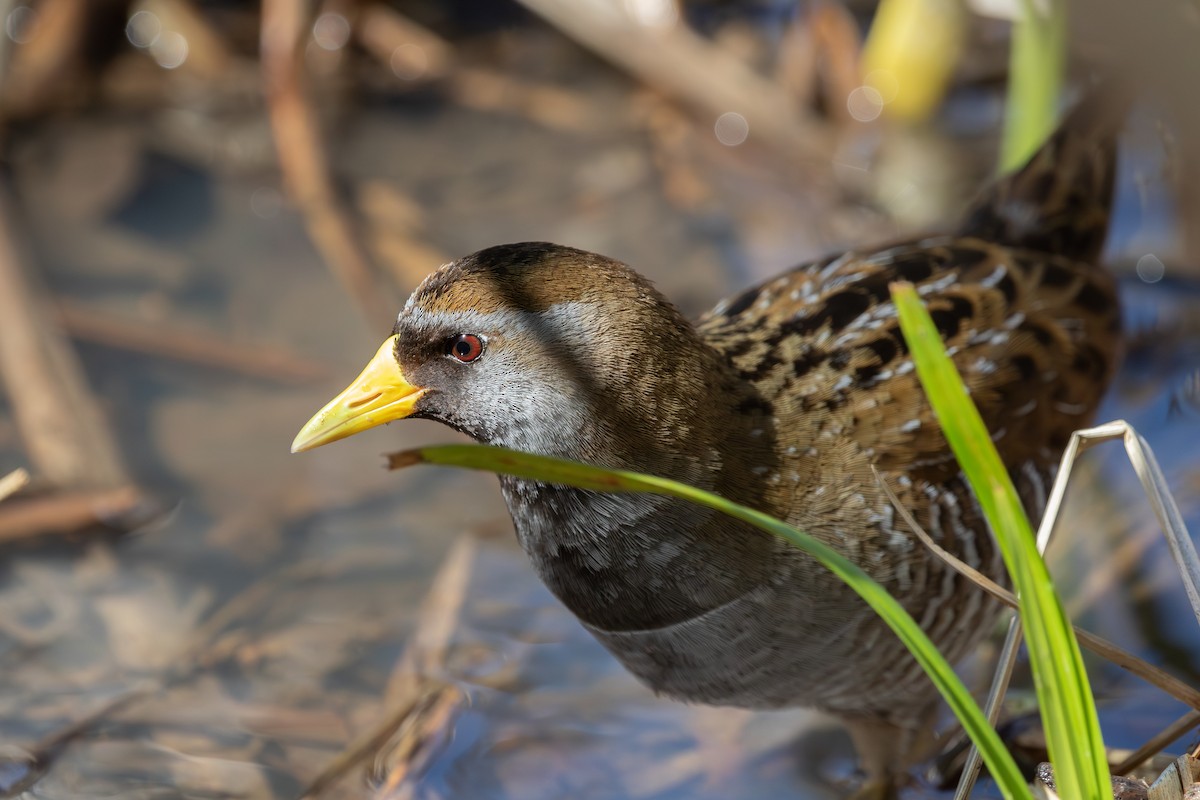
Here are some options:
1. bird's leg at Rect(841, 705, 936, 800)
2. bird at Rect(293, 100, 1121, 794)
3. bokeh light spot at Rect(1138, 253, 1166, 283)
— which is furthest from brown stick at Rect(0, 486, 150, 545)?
bokeh light spot at Rect(1138, 253, 1166, 283)

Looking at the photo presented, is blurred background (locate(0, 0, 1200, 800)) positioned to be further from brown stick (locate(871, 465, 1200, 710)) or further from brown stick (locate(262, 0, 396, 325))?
brown stick (locate(871, 465, 1200, 710))

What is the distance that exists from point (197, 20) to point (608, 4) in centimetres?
164

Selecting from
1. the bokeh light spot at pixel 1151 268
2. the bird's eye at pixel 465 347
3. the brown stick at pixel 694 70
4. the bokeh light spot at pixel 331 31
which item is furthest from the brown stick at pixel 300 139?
the bokeh light spot at pixel 1151 268

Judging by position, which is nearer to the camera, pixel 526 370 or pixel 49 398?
pixel 526 370

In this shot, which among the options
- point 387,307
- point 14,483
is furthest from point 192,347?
point 14,483

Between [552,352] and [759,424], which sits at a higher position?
[552,352]

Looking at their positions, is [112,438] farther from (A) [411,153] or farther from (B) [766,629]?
(B) [766,629]

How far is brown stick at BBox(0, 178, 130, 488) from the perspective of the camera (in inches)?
147

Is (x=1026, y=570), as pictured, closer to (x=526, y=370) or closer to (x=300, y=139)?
(x=526, y=370)

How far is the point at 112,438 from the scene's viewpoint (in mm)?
3904

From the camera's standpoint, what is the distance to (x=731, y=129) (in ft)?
16.1

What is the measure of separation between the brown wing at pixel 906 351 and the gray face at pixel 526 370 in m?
0.44

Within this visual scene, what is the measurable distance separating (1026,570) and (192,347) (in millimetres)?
3229

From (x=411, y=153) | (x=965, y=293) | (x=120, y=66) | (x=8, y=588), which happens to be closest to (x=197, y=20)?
(x=120, y=66)
